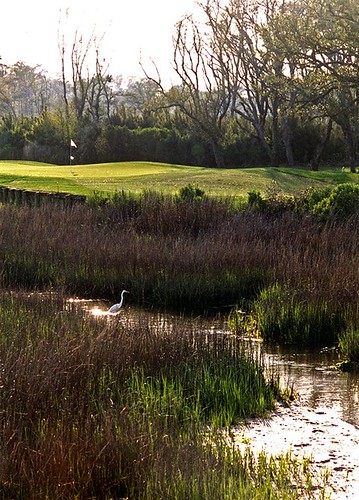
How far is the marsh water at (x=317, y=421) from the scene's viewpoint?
20.3 ft

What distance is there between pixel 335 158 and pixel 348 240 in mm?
36134

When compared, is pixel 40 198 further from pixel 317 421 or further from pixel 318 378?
pixel 317 421

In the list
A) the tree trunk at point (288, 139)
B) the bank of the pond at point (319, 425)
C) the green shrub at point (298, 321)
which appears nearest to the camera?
the bank of the pond at point (319, 425)

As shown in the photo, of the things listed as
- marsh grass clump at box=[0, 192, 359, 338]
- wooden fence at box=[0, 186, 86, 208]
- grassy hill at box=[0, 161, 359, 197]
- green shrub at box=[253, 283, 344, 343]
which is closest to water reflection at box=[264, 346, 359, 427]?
green shrub at box=[253, 283, 344, 343]

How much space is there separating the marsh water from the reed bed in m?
0.21

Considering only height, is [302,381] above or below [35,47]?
below

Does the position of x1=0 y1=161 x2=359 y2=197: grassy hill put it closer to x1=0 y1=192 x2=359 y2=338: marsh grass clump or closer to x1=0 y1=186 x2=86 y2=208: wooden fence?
x1=0 y1=186 x2=86 y2=208: wooden fence

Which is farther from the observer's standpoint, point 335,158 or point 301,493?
point 335,158

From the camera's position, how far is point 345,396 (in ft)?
26.7

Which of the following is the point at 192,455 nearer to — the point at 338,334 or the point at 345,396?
the point at 345,396

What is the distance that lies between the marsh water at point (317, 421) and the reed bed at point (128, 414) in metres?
0.21

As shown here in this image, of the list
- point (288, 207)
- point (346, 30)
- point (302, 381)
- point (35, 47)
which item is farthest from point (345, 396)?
point (35, 47)

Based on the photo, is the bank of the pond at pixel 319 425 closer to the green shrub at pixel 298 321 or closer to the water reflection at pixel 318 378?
the water reflection at pixel 318 378

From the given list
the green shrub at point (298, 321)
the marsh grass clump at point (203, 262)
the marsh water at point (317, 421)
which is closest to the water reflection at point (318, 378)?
the marsh water at point (317, 421)
